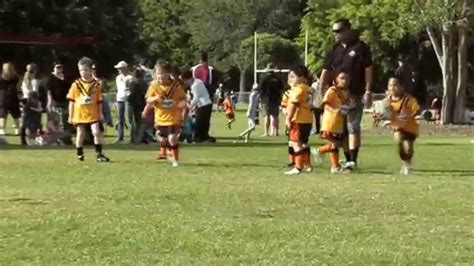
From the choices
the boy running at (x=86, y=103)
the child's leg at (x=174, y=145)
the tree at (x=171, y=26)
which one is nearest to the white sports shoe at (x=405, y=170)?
the child's leg at (x=174, y=145)

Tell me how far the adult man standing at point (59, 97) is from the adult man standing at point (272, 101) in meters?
9.20

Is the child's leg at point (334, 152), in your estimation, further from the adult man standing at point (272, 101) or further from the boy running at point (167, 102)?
the adult man standing at point (272, 101)

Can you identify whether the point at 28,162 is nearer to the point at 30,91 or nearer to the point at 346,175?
the point at 346,175

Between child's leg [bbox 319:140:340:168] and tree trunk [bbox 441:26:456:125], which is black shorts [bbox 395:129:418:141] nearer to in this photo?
child's leg [bbox 319:140:340:168]

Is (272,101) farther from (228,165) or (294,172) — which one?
(294,172)

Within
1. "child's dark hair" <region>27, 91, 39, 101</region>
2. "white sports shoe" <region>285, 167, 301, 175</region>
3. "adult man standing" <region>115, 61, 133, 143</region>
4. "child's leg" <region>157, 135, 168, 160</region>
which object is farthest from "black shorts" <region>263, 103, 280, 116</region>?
"white sports shoe" <region>285, 167, 301, 175</region>

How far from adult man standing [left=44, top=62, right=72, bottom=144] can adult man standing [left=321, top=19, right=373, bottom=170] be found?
9.30 m

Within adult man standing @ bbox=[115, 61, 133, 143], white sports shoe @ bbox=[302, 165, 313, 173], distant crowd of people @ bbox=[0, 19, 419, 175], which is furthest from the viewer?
adult man standing @ bbox=[115, 61, 133, 143]

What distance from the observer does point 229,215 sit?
10695mm

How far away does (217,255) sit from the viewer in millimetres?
8625

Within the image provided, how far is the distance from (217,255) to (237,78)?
368 ft

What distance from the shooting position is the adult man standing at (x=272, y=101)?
1314 inches

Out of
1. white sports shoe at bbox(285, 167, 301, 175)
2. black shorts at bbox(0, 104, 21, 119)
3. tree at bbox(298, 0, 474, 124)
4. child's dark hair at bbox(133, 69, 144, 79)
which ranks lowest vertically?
white sports shoe at bbox(285, 167, 301, 175)

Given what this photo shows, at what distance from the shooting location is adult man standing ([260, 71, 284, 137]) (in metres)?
33.4
